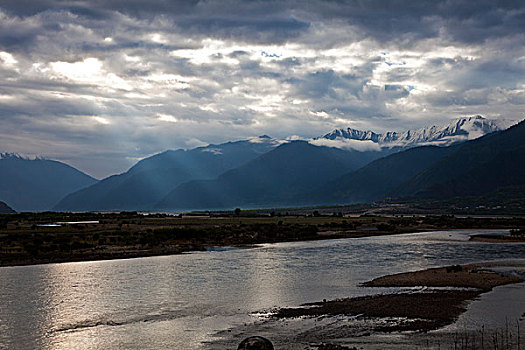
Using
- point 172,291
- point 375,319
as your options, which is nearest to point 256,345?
point 375,319

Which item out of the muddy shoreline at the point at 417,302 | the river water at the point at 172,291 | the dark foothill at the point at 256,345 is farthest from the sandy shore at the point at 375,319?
the dark foothill at the point at 256,345

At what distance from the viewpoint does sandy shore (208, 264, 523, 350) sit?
116ft

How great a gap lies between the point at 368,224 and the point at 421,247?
7836 cm

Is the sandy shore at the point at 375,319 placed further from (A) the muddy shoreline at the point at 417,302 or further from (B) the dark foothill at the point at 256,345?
(B) the dark foothill at the point at 256,345

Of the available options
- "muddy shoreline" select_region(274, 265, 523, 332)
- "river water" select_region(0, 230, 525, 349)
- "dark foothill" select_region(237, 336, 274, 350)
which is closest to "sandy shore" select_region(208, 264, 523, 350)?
"muddy shoreline" select_region(274, 265, 523, 332)

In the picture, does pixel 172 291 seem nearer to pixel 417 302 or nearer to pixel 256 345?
pixel 417 302

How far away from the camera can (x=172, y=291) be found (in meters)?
55.0

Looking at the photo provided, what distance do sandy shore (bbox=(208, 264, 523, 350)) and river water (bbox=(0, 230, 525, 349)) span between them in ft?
9.20

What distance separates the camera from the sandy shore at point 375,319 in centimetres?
3550

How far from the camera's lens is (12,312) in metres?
45.2

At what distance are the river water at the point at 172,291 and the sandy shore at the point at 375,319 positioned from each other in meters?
2.80

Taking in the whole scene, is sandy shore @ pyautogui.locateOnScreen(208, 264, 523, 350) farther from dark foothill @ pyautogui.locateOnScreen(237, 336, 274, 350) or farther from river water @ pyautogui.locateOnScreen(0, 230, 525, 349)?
dark foothill @ pyautogui.locateOnScreen(237, 336, 274, 350)

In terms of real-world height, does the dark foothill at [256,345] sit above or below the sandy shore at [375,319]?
above

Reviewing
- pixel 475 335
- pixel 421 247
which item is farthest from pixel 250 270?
pixel 421 247
